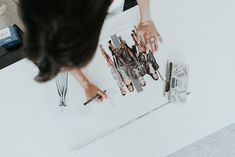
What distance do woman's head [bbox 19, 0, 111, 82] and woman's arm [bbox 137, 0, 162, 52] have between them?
0.36m

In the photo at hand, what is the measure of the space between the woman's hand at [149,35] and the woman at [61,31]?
1.17 ft

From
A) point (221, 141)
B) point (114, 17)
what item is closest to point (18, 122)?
point (114, 17)

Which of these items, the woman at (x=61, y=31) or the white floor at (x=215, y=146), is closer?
the woman at (x=61, y=31)

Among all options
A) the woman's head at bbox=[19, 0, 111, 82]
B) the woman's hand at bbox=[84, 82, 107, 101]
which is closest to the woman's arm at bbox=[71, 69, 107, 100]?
the woman's hand at bbox=[84, 82, 107, 101]

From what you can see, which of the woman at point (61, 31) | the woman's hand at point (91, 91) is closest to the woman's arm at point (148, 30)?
the woman's hand at point (91, 91)

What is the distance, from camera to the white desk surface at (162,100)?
825 millimetres

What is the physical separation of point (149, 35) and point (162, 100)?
0.56 feet

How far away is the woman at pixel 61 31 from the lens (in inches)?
18.9

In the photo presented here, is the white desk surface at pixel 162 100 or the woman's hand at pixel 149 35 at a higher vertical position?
the woman's hand at pixel 149 35

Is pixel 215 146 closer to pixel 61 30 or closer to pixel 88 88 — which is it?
pixel 88 88

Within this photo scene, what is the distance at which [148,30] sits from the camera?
893 millimetres

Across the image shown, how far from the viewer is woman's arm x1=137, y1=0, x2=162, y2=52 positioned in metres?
0.88

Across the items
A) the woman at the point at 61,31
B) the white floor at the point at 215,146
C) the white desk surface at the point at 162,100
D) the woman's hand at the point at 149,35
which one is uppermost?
the woman at the point at 61,31

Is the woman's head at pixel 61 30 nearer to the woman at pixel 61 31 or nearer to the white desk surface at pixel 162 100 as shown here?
the woman at pixel 61 31
